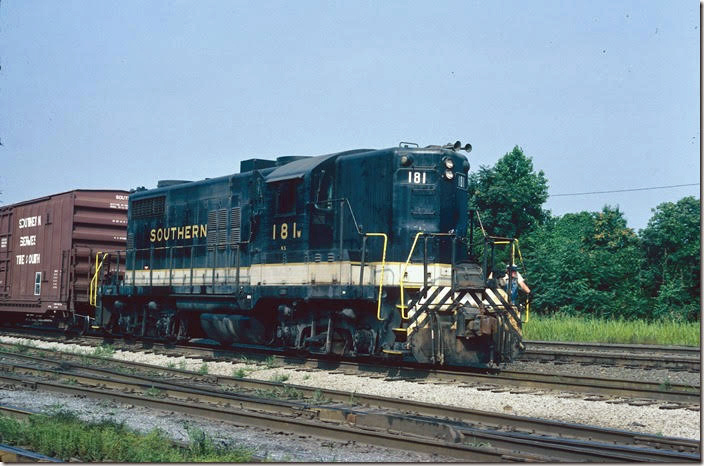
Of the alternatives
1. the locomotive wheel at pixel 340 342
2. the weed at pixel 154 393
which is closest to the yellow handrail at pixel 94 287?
the locomotive wheel at pixel 340 342

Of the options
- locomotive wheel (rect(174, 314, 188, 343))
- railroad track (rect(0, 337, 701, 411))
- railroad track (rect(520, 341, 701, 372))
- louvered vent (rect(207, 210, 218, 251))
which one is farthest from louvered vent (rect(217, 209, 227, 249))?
railroad track (rect(520, 341, 701, 372))

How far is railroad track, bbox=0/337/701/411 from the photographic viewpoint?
10914 mm

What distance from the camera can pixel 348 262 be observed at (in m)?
14.1

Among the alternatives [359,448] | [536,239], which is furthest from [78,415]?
[536,239]

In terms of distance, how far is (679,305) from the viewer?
93.0 ft

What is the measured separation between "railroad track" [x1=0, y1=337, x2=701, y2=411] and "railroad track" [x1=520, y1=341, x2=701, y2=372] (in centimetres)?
300

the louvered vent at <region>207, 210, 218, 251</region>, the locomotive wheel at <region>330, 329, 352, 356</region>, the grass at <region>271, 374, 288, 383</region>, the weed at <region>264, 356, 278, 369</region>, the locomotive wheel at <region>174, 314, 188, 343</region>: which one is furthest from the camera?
the locomotive wheel at <region>174, 314, 188, 343</region>

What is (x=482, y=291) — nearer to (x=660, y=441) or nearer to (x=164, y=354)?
(x=660, y=441)

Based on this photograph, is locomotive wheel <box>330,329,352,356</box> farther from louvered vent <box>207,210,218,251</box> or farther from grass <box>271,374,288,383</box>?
louvered vent <box>207,210,218,251</box>

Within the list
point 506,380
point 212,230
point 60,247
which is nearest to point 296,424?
point 506,380

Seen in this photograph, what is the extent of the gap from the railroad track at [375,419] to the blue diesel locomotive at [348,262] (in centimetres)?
241

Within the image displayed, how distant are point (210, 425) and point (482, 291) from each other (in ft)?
18.6

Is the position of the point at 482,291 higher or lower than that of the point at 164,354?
higher

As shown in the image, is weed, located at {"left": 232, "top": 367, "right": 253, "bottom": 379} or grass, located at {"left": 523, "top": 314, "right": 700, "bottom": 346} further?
grass, located at {"left": 523, "top": 314, "right": 700, "bottom": 346}
